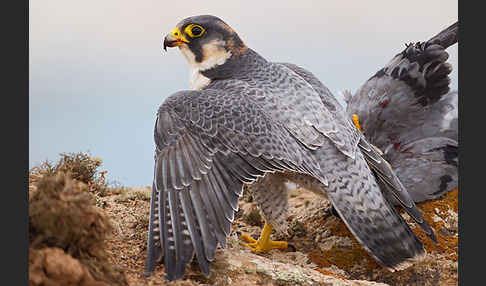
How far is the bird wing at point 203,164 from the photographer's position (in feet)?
12.5

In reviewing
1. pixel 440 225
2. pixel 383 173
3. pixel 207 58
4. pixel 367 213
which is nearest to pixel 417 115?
pixel 440 225

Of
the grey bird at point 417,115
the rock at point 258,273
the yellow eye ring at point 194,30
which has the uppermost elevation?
the yellow eye ring at point 194,30

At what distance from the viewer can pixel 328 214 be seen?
20.7ft

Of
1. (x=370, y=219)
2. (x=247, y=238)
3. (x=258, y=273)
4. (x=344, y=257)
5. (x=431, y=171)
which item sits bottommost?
(x=344, y=257)

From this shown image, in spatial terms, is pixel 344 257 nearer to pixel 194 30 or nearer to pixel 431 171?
pixel 431 171

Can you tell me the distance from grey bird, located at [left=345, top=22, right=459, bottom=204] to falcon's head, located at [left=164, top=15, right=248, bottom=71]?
92.5 inches

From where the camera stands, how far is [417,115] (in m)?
6.66

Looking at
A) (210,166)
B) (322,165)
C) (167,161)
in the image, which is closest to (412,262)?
(322,165)

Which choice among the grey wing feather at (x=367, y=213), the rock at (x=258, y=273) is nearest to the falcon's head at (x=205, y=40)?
the grey wing feather at (x=367, y=213)

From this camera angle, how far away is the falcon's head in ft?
17.1

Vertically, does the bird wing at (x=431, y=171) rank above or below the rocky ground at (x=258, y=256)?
above

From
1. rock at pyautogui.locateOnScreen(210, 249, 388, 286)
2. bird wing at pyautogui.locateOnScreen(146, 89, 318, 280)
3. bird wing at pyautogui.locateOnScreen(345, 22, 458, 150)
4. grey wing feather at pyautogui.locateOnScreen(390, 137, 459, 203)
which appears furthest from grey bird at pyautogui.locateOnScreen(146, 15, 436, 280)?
bird wing at pyautogui.locateOnScreen(345, 22, 458, 150)

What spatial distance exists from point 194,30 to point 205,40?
15 cm

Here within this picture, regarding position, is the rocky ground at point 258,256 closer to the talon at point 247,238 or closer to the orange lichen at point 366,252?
the orange lichen at point 366,252
